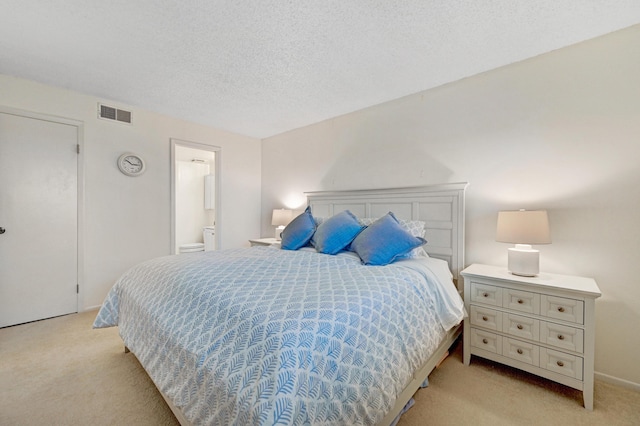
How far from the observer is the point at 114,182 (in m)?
3.13

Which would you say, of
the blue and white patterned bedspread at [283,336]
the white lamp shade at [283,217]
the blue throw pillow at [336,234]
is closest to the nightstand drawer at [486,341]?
the blue and white patterned bedspread at [283,336]

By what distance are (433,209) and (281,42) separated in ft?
6.35

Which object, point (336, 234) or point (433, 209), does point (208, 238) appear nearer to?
point (336, 234)

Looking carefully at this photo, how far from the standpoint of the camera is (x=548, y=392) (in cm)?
172

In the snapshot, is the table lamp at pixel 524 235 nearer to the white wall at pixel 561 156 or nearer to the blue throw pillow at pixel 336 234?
the white wall at pixel 561 156

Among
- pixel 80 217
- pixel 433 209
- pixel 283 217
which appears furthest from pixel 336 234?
pixel 80 217

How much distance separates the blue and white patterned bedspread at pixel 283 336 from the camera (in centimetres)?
88

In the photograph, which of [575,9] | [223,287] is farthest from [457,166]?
[223,287]

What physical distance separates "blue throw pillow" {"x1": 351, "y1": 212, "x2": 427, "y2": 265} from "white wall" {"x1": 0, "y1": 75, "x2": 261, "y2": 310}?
9.13ft

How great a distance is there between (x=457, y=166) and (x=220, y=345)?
2.41 m

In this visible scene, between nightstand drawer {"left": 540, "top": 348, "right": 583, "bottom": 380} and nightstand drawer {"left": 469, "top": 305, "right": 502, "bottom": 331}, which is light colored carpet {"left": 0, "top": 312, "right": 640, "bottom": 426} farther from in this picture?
nightstand drawer {"left": 469, "top": 305, "right": 502, "bottom": 331}

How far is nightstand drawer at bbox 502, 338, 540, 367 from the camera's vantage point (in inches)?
69.1

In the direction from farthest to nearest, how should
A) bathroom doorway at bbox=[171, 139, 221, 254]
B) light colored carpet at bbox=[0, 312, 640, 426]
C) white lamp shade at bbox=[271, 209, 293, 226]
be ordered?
bathroom doorway at bbox=[171, 139, 221, 254]
white lamp shade at bbox=[271, 209, 293, 226]
light colored carpet at bbox=[0, 312, 640, 426]

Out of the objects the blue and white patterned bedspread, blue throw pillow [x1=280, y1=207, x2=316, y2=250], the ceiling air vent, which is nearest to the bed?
the blue and white patterned bedspread
